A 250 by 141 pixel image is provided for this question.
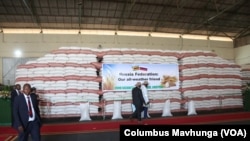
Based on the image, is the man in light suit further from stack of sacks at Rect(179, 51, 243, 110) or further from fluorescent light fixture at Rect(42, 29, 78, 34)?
fluorescent light fixture at Rect(42, 29, 78, 34)

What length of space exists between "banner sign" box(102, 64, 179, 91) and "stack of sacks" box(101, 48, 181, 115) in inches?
7.7

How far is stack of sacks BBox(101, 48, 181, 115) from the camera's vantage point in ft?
40.4

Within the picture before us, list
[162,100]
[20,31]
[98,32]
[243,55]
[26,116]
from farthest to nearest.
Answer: [243,55] → [98,32] → [20,31] → [162,100] → [26,116]

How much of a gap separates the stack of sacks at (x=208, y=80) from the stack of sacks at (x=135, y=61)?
0.61 meters

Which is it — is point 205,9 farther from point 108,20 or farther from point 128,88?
point 128,88

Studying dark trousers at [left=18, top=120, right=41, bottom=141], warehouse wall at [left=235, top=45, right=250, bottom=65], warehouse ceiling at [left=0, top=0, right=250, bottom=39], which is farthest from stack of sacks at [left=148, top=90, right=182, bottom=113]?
warehouse wall at [left=235, top=45, right=250, bottom=65]

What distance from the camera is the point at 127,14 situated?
1912 cm

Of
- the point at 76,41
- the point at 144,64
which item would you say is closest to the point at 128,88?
the point at 144,64

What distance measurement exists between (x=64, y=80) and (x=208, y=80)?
710 centimetres

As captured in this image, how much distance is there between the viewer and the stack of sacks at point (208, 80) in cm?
1341

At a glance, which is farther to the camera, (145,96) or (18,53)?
(18,53)

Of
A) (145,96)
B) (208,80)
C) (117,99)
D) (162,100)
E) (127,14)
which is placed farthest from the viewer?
(127,14)

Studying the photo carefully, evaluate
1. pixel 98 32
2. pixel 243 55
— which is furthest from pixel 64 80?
pixel 243 55

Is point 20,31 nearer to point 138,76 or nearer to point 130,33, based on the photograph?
point 130,33
